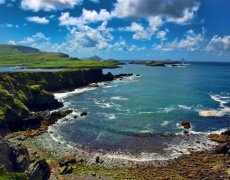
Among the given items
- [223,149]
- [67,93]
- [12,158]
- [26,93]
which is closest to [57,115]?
[26,93]

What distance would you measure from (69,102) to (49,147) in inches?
1857

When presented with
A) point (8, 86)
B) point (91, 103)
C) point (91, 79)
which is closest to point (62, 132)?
point (8, 86)

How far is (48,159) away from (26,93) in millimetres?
46184

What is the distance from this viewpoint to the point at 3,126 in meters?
71.9

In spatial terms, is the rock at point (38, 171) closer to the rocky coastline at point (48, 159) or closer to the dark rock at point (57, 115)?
the rocky coastline at point (48, 159)

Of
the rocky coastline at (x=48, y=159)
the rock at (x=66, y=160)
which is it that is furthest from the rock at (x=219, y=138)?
the rock at (x=66, y=160)

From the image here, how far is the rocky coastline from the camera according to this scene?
45562 mm

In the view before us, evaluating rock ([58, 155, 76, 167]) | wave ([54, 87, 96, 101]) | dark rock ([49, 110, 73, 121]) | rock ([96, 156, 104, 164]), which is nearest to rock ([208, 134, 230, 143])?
rock ([96, 156, 104, 164])

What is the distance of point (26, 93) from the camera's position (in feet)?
321

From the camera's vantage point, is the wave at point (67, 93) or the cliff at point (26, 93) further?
the wave at point (67, 93)

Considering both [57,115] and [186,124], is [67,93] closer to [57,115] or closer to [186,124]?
[57,115]

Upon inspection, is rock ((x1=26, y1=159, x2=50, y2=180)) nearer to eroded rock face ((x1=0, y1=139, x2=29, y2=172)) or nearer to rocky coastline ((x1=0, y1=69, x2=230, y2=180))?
rocky coastline ((x1=0, y1=69, x2=230, y2=180))

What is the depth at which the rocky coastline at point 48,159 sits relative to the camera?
4556cm

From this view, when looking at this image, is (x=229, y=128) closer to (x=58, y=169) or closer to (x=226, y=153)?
(x=226, y=153)
